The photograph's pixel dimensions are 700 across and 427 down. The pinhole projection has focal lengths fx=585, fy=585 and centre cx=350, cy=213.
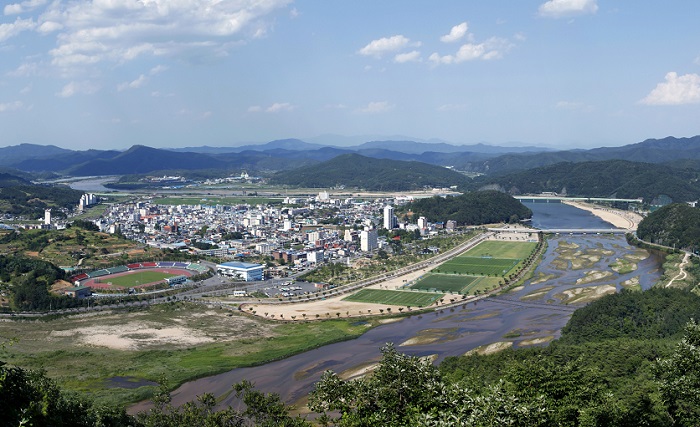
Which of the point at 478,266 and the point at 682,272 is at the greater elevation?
the point at 682,272

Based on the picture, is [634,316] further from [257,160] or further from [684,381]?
[257,160]

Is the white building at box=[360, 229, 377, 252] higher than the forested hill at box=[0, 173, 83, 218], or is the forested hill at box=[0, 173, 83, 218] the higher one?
the forested hill at box=[0, 173, 83, 218]

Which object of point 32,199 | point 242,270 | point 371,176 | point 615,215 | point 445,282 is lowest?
point 445,282

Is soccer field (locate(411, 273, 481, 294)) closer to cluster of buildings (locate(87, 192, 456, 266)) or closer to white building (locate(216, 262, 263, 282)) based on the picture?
cluster of buildings (locate(87, 192, 456, 266))

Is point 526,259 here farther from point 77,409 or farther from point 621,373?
point 77,409

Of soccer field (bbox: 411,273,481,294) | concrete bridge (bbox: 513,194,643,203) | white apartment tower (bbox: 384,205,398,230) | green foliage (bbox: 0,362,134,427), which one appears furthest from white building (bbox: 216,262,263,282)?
concrete bridge (bbox: 513,194,643,203)

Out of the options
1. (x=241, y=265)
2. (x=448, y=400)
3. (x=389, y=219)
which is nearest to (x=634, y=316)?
(x=448, y=400)

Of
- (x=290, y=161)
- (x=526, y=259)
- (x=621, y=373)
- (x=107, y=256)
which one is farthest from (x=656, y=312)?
(x=290, y=161)
